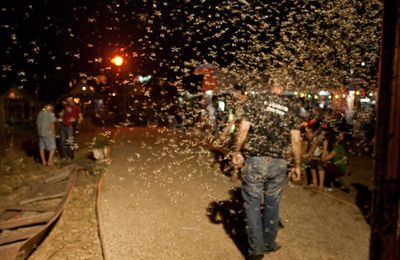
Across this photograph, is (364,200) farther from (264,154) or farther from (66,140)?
(66,140)

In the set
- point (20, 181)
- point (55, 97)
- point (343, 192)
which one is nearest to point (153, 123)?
point (55, 97)

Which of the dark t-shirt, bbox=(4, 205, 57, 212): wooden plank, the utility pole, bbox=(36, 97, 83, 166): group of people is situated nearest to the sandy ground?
bbox=(4, 205, 57, 212): wooden plank

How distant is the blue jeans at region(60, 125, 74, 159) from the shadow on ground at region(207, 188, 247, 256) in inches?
239

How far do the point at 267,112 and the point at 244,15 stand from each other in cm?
792

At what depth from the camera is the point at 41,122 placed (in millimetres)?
11102

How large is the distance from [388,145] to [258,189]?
2.26m

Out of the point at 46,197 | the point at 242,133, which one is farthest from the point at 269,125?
the point at 46,197

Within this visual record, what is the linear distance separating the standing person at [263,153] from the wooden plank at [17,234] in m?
3.25

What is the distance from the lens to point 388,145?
7.74 feet

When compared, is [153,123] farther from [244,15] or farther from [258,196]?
[258,196]

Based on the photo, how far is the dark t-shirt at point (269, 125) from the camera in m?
4.46

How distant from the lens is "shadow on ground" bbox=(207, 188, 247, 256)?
217 inches

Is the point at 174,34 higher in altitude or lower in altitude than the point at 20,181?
higher

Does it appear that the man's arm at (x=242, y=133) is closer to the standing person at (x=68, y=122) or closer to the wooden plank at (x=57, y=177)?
the wooden plank at (x=57, y=177)
